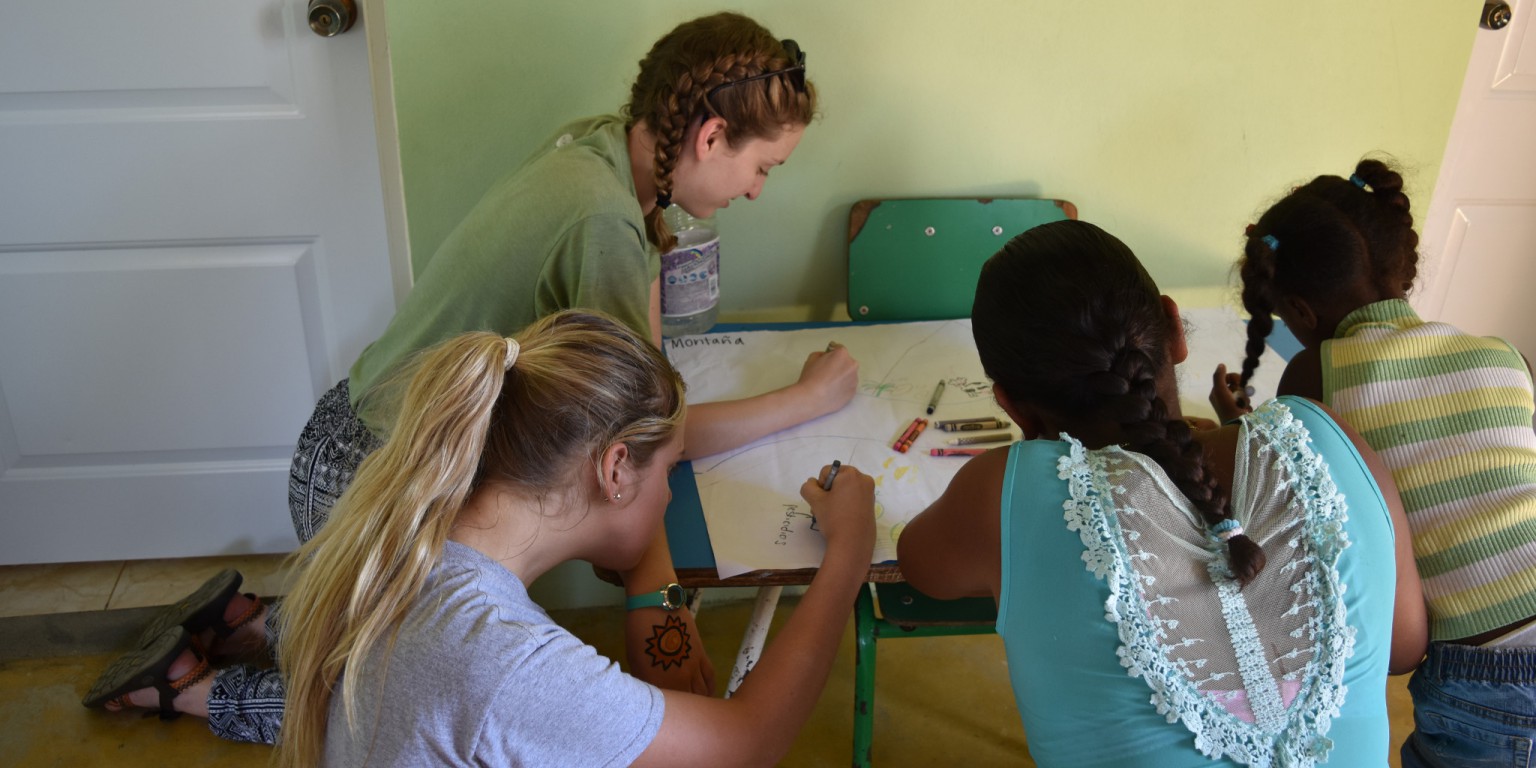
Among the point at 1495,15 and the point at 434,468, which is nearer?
the point at 434,468

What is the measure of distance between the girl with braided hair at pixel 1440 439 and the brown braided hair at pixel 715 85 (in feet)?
2.30

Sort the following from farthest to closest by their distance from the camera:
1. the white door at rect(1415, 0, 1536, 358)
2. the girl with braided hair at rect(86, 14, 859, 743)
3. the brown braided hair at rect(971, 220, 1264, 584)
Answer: the white door at rect(1415, 0, 1536, 358) < the girl with braided hair at rect(86, 14, 859, 743) < the brown braided hair at rect(971, 220, 1264, 584)

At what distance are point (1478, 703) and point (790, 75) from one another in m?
1.11

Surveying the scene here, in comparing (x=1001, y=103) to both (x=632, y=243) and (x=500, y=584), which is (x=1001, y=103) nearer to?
(x=632, y=243)

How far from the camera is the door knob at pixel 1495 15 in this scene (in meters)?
1.98

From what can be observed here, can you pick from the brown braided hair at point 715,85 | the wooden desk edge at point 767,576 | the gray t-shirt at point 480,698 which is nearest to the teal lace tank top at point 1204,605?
the wooden desk edge at point 767,576

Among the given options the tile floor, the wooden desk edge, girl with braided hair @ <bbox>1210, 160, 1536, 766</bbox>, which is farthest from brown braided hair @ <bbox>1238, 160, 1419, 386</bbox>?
the tile floor

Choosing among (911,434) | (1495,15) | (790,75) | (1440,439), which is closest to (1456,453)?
(1440,439)

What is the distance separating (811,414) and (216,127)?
1.13m

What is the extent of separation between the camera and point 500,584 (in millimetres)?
993

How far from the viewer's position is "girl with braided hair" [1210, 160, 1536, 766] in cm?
117

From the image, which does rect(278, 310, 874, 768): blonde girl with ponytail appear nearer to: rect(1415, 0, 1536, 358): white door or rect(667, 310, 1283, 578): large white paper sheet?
rect(667, 310, 1283, 578): large white paper sheet

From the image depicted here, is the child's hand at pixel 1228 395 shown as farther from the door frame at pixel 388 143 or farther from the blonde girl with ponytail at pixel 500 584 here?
the door frame at pixel 388 143

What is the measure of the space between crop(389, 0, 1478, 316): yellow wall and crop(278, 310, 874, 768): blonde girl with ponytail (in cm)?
84
